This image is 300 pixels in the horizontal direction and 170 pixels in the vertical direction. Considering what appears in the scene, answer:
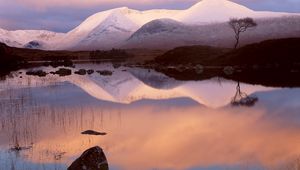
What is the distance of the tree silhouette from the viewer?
3745 centimetres

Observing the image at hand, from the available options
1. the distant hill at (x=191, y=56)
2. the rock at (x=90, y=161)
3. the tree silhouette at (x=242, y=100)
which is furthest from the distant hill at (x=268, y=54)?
the rock at (x=90, y=161)

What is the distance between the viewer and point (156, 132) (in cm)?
2430

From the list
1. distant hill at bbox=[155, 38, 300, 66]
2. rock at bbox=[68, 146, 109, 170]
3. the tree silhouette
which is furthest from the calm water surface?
distant hill at bbox=[155, 38, 300, 66]

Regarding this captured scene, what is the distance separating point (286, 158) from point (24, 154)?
10.4 meters

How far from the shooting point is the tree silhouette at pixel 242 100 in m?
37.5

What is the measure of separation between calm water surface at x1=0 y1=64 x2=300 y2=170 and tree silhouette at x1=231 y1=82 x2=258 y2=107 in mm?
770

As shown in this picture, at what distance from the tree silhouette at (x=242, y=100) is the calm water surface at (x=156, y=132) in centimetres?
77

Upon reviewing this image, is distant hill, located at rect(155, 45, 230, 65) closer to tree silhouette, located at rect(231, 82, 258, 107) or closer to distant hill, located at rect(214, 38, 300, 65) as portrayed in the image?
distant hill, located at rect(214, 38, 300, 65)

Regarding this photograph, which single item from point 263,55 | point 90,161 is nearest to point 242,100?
point 90,161

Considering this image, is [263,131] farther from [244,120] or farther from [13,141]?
[13,141]

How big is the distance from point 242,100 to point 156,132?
17242mm

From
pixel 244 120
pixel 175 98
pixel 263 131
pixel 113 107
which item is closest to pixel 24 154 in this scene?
pixel 263 131

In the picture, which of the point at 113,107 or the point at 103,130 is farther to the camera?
the point at 113,107

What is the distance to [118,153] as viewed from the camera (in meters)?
19.2
